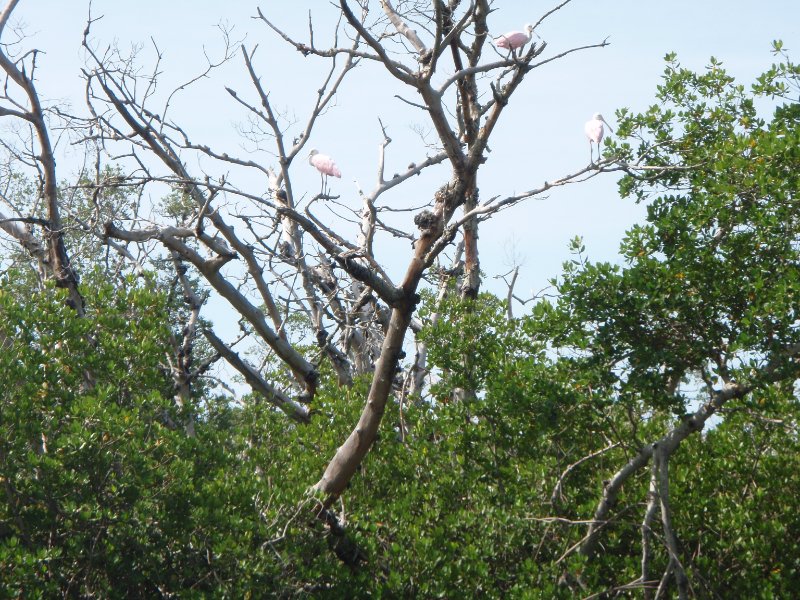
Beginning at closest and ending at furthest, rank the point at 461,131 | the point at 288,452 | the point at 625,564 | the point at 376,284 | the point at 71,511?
the point at 71,511 < the point at 376,284 < the point at 625,564 < the point at 288,452 < the point at 461,131

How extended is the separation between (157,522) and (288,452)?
147cm

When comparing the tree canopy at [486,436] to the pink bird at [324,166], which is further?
the pink bird at [324,166]

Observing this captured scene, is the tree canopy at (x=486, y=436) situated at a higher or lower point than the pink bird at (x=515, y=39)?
lower

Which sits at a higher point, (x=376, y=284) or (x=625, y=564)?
(x=376, y=284)

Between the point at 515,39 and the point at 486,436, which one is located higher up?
the point at 515,39

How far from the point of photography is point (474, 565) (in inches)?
195

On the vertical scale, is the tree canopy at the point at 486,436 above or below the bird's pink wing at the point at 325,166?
below

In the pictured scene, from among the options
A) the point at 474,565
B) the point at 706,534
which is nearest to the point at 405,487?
the point at 474,565

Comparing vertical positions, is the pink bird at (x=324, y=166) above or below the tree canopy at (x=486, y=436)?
above

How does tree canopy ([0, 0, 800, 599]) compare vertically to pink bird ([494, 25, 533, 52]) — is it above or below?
below

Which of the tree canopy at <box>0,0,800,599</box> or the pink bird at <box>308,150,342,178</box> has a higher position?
the pink bird at <box>308,150,342,178</box>

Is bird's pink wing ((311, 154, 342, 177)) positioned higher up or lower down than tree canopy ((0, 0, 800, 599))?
higher up

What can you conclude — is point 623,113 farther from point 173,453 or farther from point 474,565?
point 173,453

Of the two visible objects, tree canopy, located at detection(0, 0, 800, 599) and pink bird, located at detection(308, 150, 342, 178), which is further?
pink bird, located at detection(308, 150, 342, 178)
